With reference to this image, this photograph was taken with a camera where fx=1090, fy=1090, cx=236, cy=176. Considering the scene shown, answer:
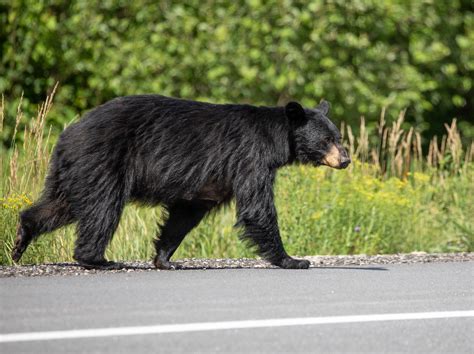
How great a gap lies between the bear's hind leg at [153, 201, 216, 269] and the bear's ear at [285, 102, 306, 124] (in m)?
0.92

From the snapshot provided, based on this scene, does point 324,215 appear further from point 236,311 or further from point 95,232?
point 236,311

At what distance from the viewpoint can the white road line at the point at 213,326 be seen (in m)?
5.22

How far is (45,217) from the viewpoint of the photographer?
26.5 feet

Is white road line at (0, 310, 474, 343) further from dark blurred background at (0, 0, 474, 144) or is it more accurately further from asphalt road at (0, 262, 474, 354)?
dark blurred background at (0, 0, 474, 144)

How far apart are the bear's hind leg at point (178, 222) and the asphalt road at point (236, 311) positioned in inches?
23.3

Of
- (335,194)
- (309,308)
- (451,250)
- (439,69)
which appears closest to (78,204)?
(309,308)

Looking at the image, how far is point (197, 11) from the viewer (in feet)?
57.1

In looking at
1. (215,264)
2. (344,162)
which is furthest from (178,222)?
(344,162)

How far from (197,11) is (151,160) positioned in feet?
31.7

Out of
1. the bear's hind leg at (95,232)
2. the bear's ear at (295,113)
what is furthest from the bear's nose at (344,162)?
the bear's hind leg at (95,232)

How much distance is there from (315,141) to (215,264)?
1.26 metres

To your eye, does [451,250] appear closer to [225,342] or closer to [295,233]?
[295,233]

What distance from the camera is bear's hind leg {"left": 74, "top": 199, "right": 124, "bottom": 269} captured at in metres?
7.85

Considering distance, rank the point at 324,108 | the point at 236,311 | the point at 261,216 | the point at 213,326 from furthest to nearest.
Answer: the point at 324,108 < the point at 261,216 < the point at 236,311 < the point at 213,326
